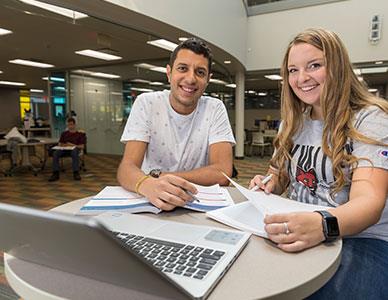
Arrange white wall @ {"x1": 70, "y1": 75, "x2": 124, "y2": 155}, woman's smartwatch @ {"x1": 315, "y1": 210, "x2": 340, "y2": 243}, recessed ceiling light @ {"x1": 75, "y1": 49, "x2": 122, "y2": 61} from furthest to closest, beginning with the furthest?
white wall @ {"x1": 70, "y1": 75, "x2": 124, "y2": 155} < recessed ceiling light @ {"x1": 75, "y1": 49, "x2": 122, "y2": 61} < woman's smartwatch @ {"x1": 315, "y1": 210, "x2": 340, "y2": 243}

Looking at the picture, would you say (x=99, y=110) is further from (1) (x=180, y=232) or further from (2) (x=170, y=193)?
(1) (x=180, y=232)

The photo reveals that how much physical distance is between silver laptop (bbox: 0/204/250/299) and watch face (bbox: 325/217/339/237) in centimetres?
20

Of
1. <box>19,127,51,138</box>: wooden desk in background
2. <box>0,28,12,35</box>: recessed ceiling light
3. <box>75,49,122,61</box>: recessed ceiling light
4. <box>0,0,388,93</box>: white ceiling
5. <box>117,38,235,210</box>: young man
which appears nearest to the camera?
<box>117,38,235,210</box>: young man

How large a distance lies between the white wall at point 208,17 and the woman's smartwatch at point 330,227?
366cm

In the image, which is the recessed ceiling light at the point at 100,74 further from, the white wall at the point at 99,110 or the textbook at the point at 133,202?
the textbook at the point at 133,202

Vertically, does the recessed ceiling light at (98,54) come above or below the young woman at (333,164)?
above

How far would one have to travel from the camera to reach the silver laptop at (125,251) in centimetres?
40

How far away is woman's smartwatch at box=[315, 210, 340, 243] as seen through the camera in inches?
29.0

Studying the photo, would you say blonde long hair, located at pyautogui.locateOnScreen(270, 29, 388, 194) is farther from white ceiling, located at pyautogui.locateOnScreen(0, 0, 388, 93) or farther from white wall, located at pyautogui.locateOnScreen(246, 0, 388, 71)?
white wall, located at pyautogui.locateOnScreen(246, 0, 388, 71)

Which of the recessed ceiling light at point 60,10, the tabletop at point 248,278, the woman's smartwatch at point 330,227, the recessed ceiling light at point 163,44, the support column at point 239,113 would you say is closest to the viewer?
the tabletop at point 248,278

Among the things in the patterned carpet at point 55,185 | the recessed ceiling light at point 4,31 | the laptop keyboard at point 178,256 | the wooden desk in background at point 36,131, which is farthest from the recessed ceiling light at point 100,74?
the laptop keyboard at point 178,256

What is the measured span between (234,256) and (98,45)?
687 cm

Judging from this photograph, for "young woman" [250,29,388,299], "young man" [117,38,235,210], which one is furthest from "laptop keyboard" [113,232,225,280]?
"young man" [117,38,235,210]

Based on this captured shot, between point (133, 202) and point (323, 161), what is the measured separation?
0.68 metres
